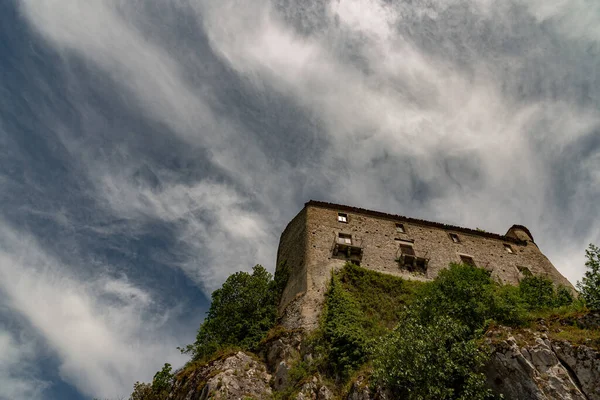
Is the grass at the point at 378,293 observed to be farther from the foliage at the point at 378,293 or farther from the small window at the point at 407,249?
the small window at the point at 407,249

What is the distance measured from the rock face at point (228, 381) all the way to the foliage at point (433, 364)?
643cm

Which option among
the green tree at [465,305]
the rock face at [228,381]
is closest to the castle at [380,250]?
the rock face at [228,381]

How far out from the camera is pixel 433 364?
14469 mm

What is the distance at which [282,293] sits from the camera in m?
27.5

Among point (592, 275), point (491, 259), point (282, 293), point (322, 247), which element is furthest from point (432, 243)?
point (592, 275)

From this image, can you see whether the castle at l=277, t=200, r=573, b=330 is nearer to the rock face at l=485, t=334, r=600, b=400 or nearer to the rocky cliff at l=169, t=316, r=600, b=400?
the rocky cliff at l=169, t=316, r=600, b=400

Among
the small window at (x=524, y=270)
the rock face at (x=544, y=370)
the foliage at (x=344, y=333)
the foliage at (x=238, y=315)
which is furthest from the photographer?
the small window at (x=524, y=270)

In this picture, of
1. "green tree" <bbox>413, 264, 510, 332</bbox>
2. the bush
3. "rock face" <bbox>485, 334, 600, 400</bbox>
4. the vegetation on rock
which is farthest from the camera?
"green tree" <bbox>413, 264, 510, 332</bbox>

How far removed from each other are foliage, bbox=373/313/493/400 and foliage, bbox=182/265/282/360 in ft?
31.9

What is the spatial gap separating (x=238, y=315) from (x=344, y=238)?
9.78m

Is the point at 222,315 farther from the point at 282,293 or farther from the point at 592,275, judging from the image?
the point at 592,275

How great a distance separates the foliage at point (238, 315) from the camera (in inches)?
907

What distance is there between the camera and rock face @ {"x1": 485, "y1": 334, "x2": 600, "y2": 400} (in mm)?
12938

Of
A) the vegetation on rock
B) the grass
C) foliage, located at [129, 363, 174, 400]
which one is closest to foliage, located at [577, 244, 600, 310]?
the vegetation on rock
